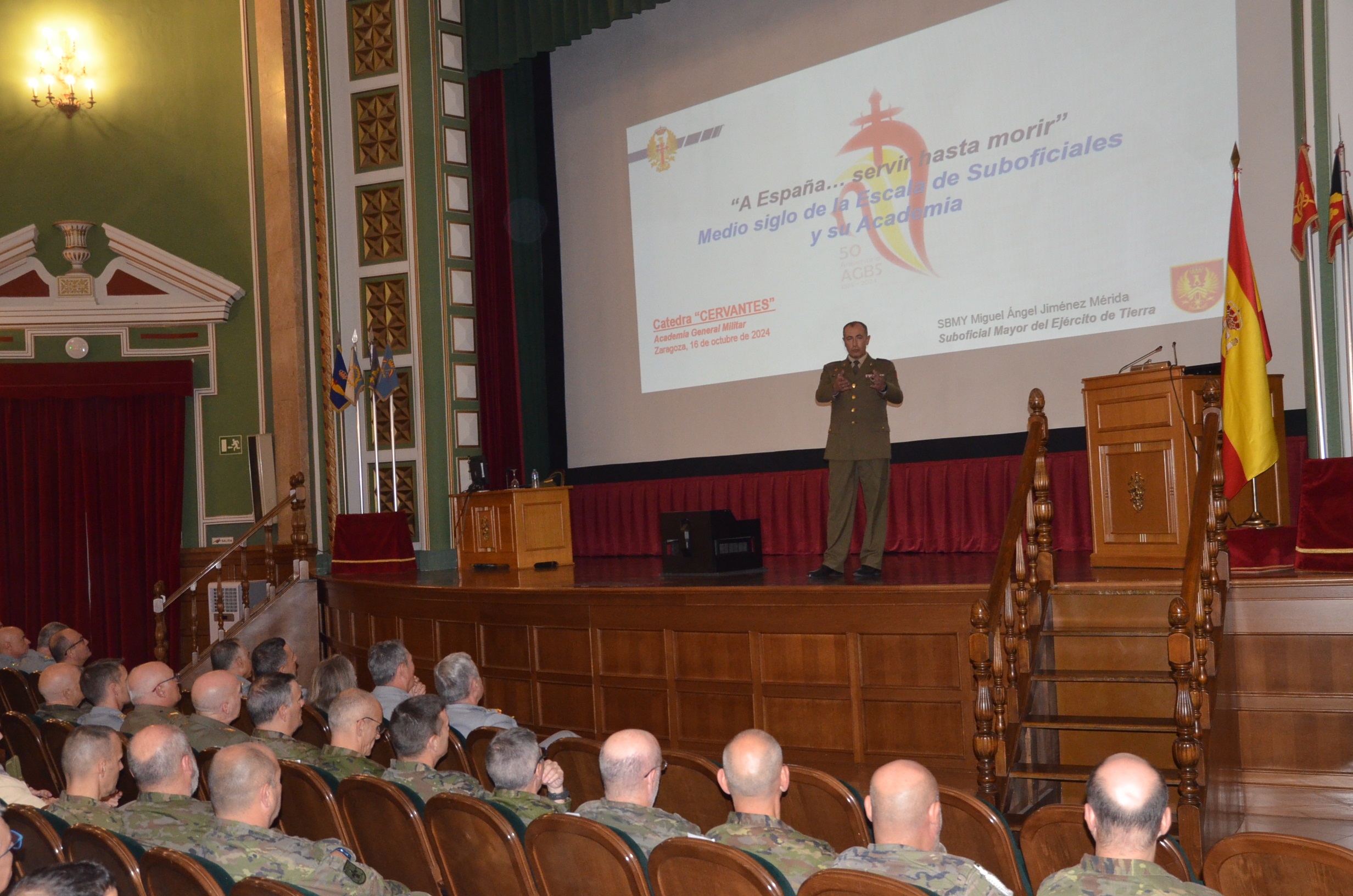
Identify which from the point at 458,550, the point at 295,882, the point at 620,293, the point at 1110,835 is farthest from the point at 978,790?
the point at 620,293

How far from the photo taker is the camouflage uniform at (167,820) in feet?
9.79

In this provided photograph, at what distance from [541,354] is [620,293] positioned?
1.16m

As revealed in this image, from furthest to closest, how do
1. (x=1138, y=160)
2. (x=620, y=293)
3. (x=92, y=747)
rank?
(x=620, y=293), (x=1138, y=160), (x=92, y=747)

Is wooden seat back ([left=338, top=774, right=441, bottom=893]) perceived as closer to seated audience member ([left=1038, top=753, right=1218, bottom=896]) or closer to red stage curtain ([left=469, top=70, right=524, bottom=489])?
seated audience member ([left=1038, top=753, right=1218, bottom=896])

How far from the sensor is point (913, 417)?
8.70 m

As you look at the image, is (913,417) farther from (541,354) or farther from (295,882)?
(295,882)

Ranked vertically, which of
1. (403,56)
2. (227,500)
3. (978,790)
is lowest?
(978,790)

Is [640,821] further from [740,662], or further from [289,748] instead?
[740,662]

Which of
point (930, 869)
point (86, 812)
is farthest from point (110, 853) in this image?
point (930, 869)

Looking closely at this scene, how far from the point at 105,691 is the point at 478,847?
2786 millimetres

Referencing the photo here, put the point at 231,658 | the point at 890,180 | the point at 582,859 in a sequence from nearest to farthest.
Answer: the point at 582,859, the point at 231,658, the point at 890,180

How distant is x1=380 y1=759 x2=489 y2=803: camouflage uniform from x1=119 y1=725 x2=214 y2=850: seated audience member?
1.74 ft

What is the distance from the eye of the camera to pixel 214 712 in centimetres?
441

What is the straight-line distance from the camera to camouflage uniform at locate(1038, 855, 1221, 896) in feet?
7.01
